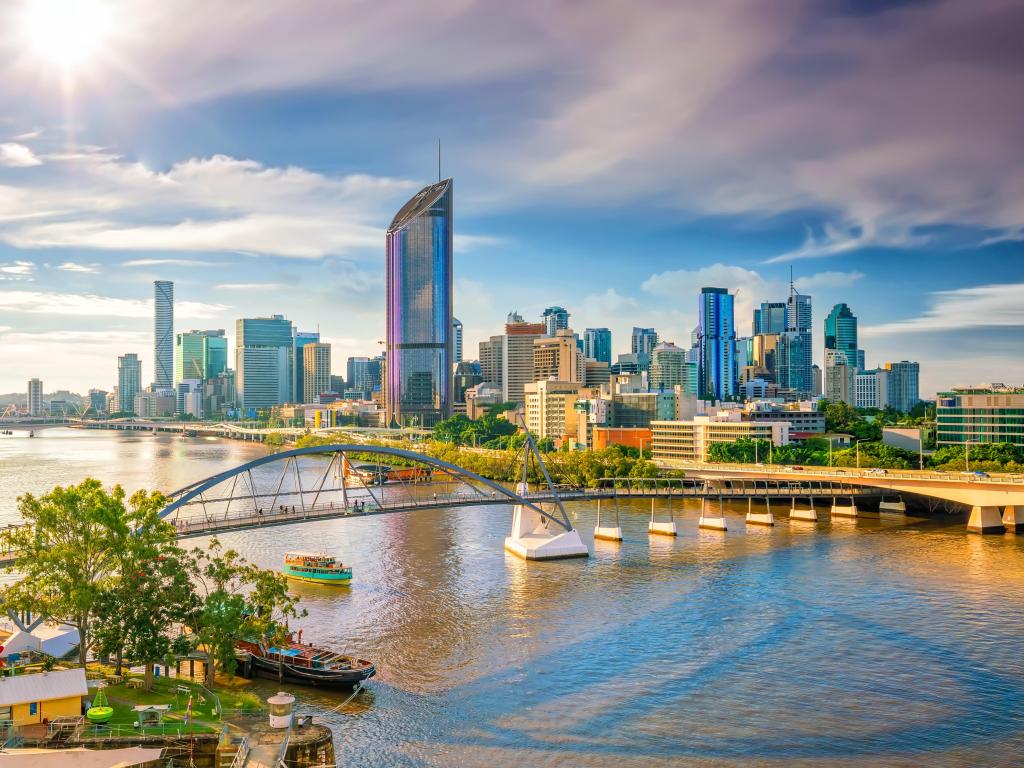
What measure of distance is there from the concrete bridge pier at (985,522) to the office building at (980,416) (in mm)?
36383

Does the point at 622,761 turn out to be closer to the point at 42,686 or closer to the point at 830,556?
the point at 42,686

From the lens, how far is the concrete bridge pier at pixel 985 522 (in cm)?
6272

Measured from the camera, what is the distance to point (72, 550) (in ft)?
90.5

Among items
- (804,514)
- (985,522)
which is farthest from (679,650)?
(804,514)

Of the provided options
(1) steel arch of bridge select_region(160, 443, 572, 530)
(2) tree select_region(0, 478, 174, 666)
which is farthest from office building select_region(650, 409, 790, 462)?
(2) tree select_region(0, 478, 174, 666)

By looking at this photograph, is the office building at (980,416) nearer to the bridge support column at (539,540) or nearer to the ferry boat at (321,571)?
the bridge support column at (539,540)

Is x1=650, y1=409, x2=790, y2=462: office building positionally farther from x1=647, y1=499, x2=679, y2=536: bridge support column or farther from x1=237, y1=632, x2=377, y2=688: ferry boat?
x1=237, y1=632, x2=377, y2=688: ferry boat

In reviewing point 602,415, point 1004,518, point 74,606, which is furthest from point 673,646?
point 602,415

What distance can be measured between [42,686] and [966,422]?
9939cm

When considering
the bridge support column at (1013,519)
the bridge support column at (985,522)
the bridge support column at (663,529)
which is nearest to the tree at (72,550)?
Answer: the bridge support column at (663,529)

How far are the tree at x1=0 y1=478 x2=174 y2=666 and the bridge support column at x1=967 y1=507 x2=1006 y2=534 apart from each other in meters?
55.5

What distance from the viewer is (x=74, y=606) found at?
26844mm

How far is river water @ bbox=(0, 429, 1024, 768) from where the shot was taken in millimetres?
26047

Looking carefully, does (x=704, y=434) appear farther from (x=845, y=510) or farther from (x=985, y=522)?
(x=985, y=522)
